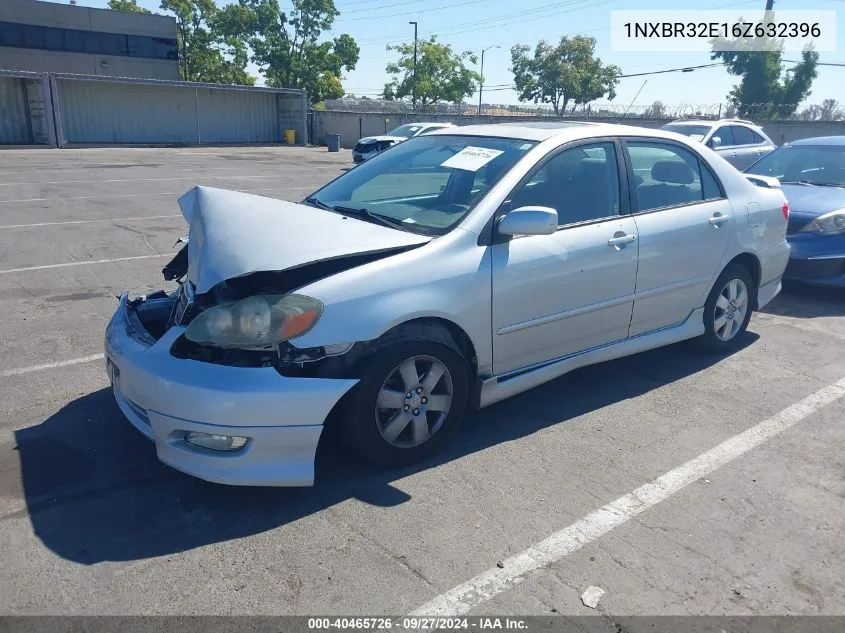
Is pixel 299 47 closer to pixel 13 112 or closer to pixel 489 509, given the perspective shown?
pixel 13 112

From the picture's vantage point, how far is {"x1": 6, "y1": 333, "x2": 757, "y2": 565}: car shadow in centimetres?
301

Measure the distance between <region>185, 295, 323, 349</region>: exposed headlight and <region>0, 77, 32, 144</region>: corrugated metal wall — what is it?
3135 centimetres

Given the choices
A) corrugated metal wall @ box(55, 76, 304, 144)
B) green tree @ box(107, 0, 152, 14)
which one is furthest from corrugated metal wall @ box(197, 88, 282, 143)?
green tree @ box(107, 0, 152, 14)

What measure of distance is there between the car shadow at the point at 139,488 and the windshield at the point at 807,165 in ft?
18.6

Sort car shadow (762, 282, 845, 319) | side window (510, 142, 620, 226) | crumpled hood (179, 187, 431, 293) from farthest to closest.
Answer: car shadow (762, 282, 845, 319) → side window (510, 142, 620, 226) → crumpled hood (179, 187, 431, 293)

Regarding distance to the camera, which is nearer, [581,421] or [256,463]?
[256,463]

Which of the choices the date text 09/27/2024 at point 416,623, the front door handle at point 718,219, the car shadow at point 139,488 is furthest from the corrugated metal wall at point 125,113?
the date text 09/27/2024 at point 416,623

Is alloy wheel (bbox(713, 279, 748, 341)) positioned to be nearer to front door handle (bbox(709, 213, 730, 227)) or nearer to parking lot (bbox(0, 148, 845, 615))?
parking lot (bbox(0, 148, 845, 615))

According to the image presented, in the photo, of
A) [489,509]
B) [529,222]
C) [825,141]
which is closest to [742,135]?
[825,141]

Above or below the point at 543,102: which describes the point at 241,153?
below

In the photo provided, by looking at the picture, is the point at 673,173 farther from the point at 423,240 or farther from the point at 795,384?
the point at 423,240

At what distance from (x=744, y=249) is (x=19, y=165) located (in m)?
20.3

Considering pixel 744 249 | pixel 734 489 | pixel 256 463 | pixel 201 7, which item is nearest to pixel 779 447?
pixel 734 489

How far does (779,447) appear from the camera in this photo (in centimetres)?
401
